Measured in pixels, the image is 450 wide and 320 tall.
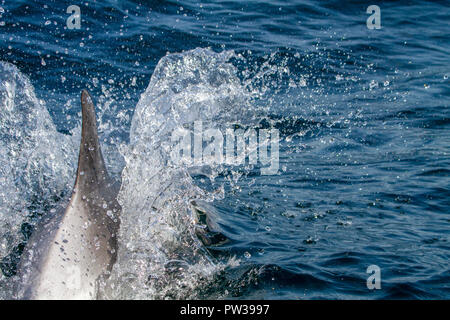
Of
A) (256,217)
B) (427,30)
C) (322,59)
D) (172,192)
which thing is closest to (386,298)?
(256,217)

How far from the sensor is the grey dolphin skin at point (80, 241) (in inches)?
125

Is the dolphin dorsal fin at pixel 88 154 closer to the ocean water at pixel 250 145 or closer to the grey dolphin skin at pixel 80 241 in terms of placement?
the grey dolphin skin at pixel 80 241

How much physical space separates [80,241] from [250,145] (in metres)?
3.74

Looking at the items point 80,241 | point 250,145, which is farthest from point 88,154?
point 250,145

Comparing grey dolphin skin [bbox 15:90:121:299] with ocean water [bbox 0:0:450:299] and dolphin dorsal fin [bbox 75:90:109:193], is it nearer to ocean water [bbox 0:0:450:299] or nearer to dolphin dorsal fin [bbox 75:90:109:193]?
dolphin dorsal fin [bbox 75:90:109:193]

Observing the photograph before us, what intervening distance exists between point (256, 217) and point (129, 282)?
1.74 m

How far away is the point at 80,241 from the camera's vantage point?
3.37 m

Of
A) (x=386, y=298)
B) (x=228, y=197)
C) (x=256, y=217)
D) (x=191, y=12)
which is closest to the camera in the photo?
(x=386, y=298)

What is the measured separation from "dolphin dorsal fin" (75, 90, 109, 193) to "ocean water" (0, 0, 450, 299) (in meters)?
0.42

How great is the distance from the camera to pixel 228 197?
221 inches

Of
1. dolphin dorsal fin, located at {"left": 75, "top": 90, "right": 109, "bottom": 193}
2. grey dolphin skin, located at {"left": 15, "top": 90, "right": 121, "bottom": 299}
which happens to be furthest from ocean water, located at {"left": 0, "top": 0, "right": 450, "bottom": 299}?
dolphin dorsal fin, located at {"left": 75, "top": 90, "right": 109, "bottom": 193}

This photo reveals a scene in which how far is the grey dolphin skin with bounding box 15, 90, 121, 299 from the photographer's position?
3176 millimetres

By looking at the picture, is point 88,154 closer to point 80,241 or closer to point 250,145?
point 80,241

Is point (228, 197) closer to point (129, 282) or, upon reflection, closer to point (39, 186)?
point (39, 186)
